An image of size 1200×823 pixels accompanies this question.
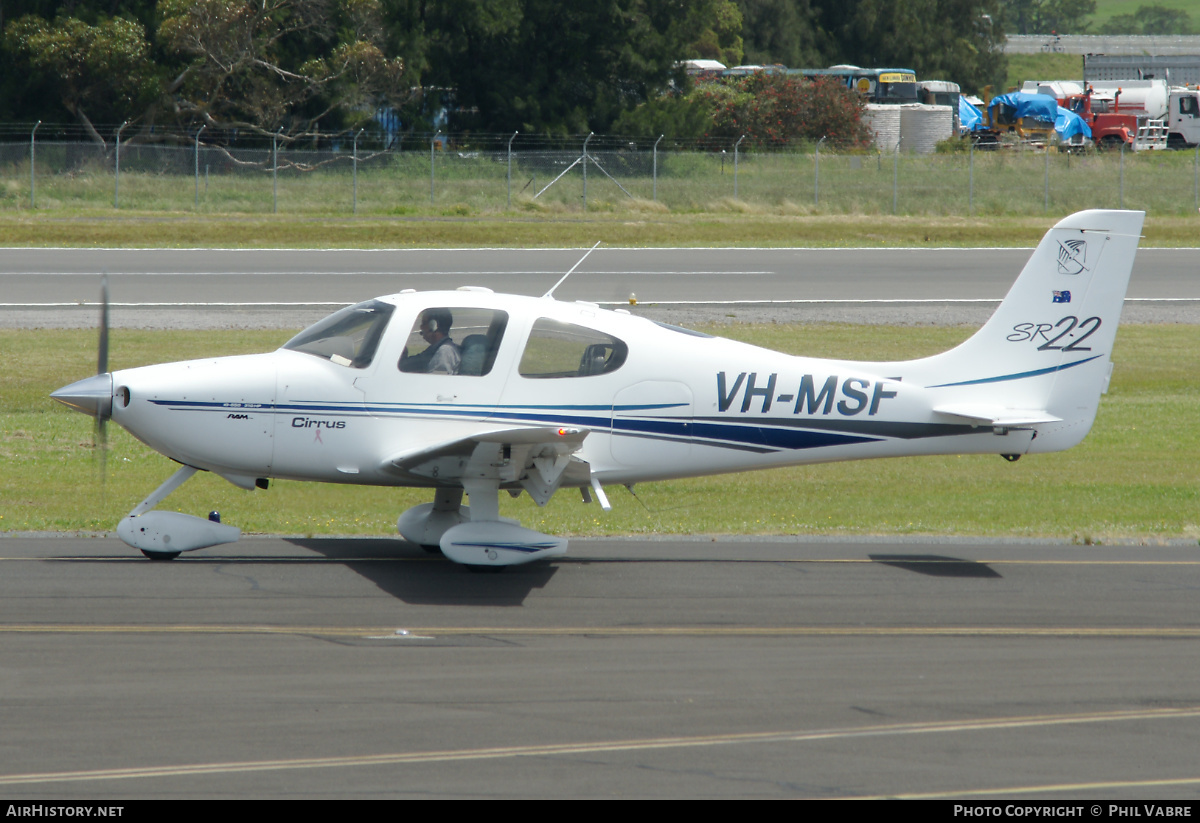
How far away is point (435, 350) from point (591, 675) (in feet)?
11.3

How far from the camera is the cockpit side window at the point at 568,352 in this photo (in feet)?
32.5

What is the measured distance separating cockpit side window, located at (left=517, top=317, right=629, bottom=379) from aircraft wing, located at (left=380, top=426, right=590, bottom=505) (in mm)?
751

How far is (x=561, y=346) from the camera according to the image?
996 cm

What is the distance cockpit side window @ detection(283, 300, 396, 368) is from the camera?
986 centimetres

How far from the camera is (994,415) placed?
10.3m

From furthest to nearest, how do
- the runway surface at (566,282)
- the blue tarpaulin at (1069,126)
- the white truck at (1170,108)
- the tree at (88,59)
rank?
1. the white truck at (1170,108)
2. the blue tarpaulin at (1069,126)
3. the tree at (88,59)
4. the runway surface at (566,282)

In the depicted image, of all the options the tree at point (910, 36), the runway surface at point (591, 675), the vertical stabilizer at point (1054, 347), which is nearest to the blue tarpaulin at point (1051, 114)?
the tree at point (910, 36)

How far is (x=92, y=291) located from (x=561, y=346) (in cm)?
1899

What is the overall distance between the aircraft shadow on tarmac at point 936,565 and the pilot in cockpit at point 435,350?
416 centimetres

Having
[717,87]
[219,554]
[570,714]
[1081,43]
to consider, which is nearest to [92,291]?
[219,554]

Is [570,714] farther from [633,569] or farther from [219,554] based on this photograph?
[219,554]

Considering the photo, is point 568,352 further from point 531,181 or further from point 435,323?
point 531,181

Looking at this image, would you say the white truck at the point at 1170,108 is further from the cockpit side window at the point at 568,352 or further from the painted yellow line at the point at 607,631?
the painted yellow line at the point at 607,631

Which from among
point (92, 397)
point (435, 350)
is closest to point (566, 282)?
point (435, 350)
